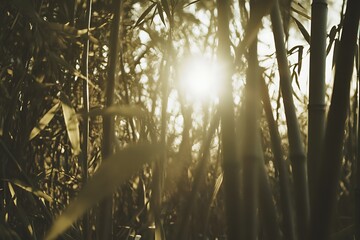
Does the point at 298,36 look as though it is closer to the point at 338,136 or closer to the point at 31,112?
the point at 31,112

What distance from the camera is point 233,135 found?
0.34 meters

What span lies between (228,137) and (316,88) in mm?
167

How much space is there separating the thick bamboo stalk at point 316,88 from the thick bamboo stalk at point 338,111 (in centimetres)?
15

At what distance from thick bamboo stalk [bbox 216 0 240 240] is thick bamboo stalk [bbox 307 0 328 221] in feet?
0.42

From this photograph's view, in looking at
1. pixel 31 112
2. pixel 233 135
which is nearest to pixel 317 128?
pixel 233 135

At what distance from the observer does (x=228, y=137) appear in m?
0.34

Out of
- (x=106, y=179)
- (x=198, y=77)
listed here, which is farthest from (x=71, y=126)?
(x=106, y=179)

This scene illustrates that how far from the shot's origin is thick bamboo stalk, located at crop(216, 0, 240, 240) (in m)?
0.34

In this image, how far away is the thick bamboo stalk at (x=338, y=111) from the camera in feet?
0.94

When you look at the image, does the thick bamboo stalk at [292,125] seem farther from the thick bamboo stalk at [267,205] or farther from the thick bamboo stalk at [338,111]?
the thick bamboo stalk at [338,111]

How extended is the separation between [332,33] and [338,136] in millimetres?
436

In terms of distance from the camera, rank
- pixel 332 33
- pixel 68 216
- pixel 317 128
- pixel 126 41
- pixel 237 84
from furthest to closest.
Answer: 1. pixel 126 41
2. pixel 237 84
3. pixel 332 33
4. pixel 317 128
5. pixel 68 216

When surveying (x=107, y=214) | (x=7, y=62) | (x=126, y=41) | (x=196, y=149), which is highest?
(x=126, y=41)

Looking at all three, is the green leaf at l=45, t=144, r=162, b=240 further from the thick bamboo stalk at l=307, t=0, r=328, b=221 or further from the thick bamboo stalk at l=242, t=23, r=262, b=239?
the thick bamboo stalk at l=307, t=0, r=328, b=221
